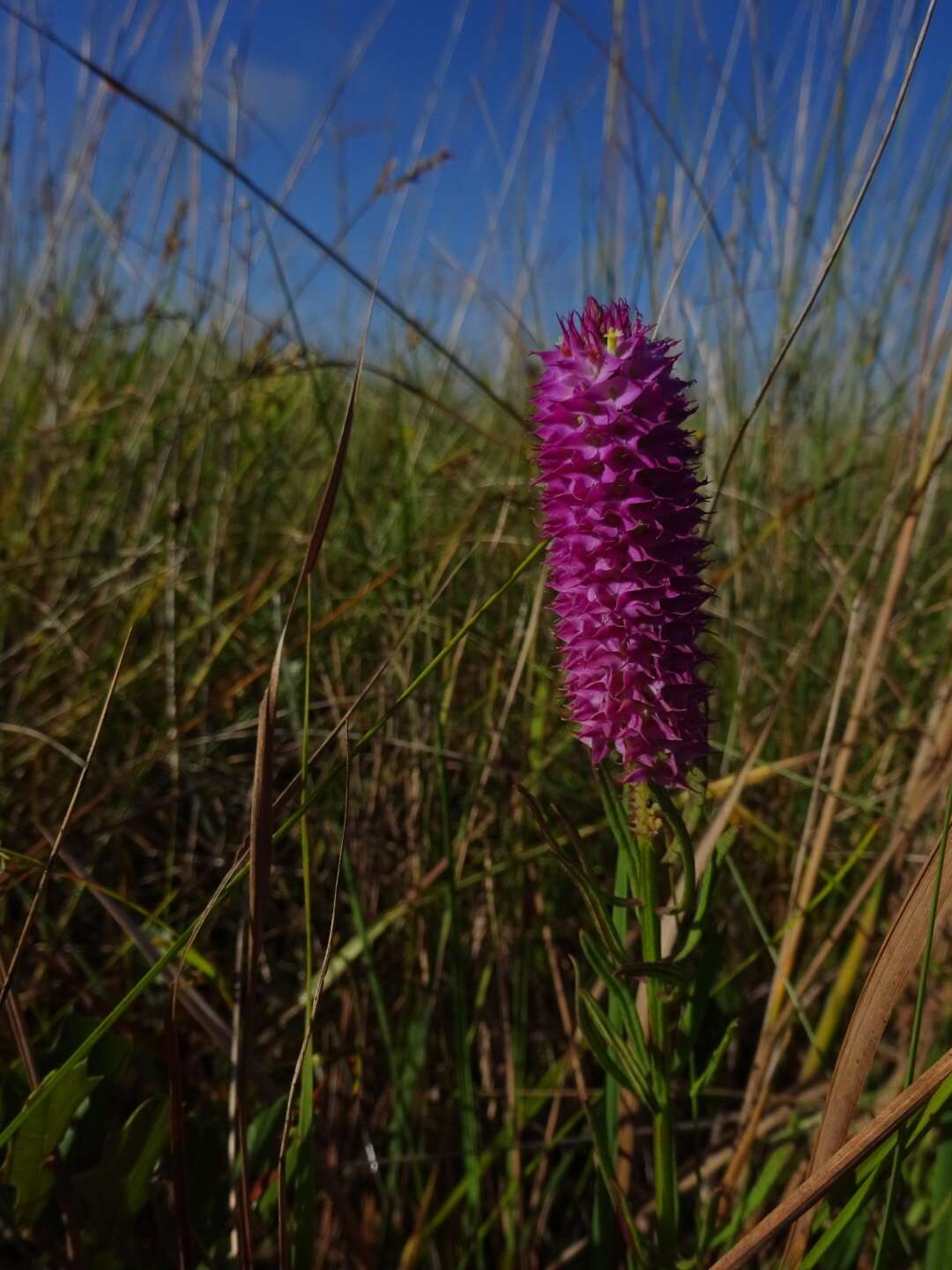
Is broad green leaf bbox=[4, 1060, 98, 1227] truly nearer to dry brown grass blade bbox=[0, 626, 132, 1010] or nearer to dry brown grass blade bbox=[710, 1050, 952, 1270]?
dry brown grass blade bbox=[0, 626, 132, 1010]

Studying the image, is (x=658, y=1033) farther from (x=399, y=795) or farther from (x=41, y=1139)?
(x=399, y=795)

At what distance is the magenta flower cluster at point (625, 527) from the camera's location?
0.80 metres

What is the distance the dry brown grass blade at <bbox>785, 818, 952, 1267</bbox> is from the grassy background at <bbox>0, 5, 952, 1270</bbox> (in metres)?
0.14

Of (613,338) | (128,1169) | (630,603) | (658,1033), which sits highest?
(613,338)

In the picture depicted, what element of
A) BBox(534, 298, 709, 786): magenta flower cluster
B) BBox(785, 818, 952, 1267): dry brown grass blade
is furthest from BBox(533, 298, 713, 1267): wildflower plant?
BBox(785, 818, 952, 1267): dry brown grass blade

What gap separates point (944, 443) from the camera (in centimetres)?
135

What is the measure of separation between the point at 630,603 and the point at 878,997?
377 millimetres

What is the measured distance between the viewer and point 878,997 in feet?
2.72

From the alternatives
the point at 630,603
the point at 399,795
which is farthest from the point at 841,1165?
the point at 399,795

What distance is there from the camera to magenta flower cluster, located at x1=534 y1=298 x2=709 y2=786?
0.80 m

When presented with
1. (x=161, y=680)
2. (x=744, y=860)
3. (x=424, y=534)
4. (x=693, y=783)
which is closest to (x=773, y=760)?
(x=744, y=860)

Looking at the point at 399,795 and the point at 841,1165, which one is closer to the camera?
the point at 841,1165

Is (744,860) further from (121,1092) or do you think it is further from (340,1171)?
(121,1092)

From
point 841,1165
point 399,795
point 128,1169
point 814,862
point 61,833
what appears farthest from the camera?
point 399,795
